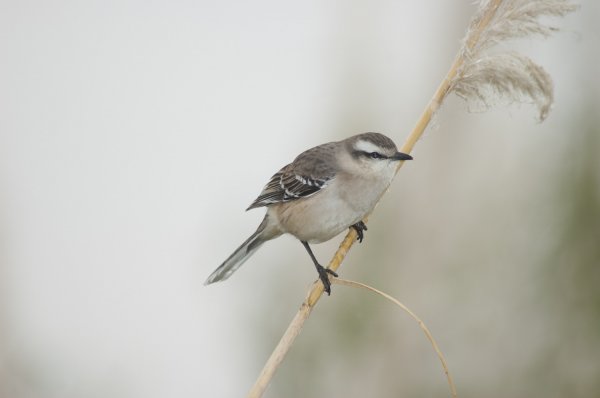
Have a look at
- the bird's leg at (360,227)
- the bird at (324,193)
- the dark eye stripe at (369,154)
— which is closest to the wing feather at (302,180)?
the bird at (324,193)

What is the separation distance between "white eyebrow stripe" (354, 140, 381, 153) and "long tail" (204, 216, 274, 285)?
0.86 metres

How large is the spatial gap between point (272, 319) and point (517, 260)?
1853mm

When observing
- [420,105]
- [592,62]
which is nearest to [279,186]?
[420,105]

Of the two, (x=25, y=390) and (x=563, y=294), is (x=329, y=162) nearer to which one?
(x=563, y=294)

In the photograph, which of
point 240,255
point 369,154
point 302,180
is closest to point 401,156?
point 369,154

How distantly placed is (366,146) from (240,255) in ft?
3.58

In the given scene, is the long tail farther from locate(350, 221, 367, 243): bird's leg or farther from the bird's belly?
locate(350, 221, 367, 243): bird's leg

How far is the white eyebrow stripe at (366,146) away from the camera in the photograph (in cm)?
482

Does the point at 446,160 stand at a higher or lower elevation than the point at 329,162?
lower

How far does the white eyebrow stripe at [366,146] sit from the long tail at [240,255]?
86 cm

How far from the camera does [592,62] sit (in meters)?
5.54

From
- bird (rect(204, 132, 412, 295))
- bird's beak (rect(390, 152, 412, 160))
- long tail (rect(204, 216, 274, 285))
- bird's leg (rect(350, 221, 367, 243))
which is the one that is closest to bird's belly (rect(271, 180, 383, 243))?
bird (rect(204, 132, 412, 295))

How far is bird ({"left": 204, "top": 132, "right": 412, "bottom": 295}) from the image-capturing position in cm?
482

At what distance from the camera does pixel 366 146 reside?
4.93 meters
